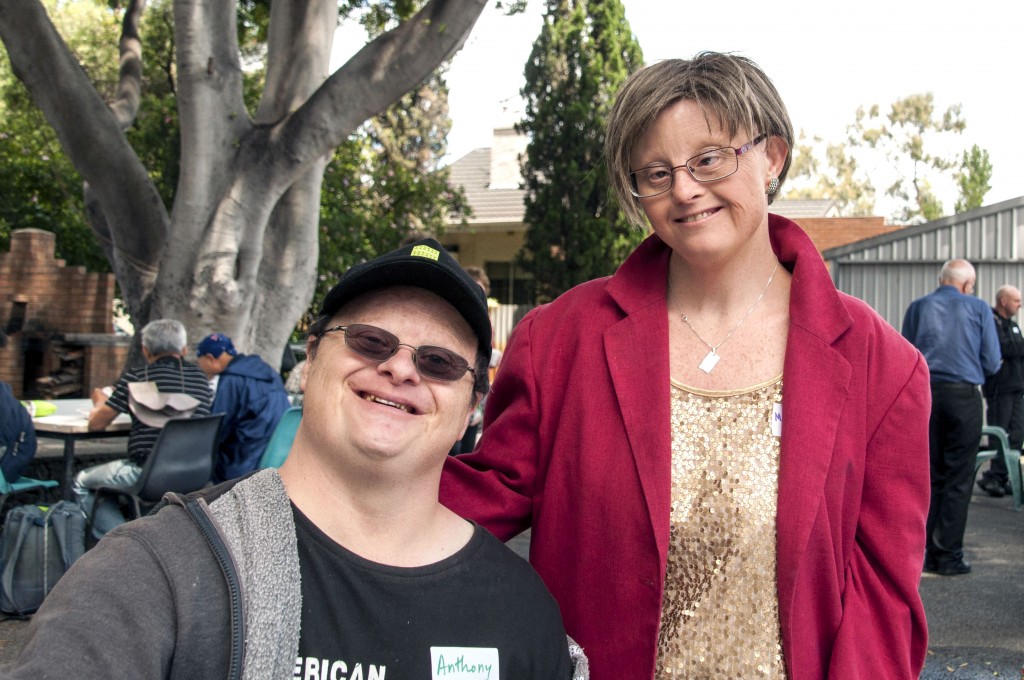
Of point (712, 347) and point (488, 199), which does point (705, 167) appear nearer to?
point (712, 347)

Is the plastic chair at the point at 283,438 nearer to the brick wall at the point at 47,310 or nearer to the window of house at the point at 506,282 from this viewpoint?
the brick wall at the point at 47,310

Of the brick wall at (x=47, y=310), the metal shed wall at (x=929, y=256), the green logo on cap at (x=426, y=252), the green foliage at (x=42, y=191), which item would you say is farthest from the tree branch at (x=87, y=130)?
the metal shed wall at (x=929, y=256)

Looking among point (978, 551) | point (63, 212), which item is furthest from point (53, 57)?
point (63, 212)

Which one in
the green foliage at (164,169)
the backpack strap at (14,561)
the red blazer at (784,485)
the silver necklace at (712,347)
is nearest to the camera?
the red blazer at (784,485)

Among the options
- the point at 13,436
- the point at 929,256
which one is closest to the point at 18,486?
the point at 13,436

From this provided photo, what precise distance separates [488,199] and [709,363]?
2557cm

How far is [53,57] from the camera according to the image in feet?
26.1

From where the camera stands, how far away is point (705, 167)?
6.58 ft

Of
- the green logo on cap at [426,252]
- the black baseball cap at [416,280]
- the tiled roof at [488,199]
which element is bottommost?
the black baseball cap at [416,280]

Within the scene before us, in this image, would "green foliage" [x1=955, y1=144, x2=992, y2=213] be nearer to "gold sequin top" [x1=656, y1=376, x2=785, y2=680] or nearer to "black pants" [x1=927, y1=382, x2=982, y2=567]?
"black pants" [x1=927, y1=382, x2=982, y2=567]

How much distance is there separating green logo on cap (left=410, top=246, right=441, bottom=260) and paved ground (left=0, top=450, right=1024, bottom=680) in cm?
311

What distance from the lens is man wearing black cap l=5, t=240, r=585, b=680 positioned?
139 centimetres

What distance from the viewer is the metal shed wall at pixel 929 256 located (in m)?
16.2

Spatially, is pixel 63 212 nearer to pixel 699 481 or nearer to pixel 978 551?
pixel 978 551
